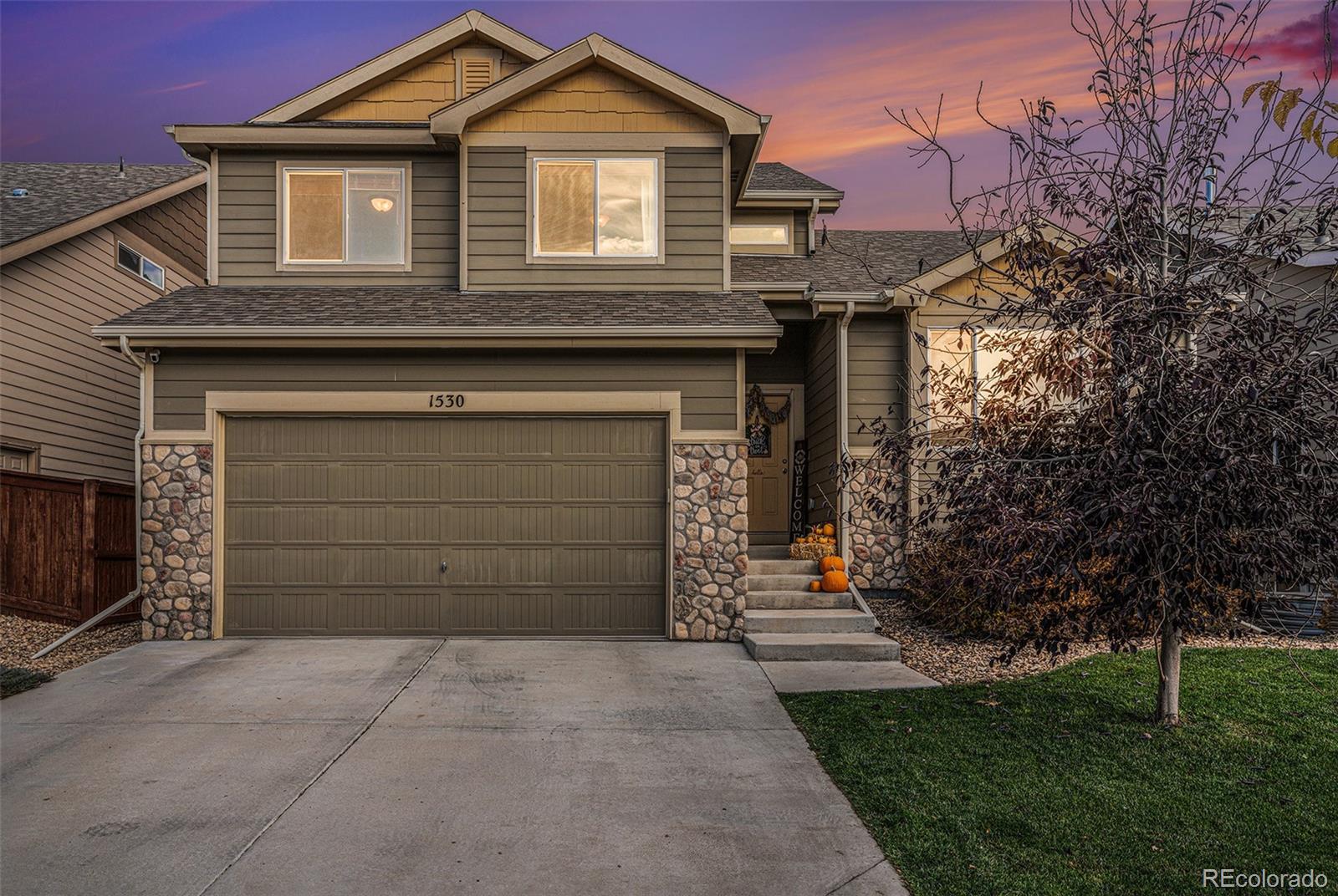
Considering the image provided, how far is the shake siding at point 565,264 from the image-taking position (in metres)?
10.6

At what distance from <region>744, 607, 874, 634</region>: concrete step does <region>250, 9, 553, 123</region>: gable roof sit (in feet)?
26.5

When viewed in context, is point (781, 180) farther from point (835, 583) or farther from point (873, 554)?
point (835, 583)

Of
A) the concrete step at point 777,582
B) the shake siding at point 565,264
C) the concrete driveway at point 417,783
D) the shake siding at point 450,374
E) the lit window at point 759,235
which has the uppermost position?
the lit window at point 759,235

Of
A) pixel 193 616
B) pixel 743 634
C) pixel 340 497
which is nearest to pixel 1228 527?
pixel 743 634

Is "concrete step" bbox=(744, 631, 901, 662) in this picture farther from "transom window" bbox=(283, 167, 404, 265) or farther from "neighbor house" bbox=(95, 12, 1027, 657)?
"transom window" bbox=(283, 167, 404, 265)

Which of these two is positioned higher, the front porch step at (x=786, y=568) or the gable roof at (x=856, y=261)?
the gable roof at (x=856, y=261)

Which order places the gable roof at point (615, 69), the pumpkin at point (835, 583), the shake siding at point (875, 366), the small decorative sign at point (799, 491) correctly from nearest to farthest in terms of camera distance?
the pumpkin at point (835, 583) < the gable roof at point (615, 69) < the shake siding at point (875, 366) < the small decorative sign at point (799, 491)

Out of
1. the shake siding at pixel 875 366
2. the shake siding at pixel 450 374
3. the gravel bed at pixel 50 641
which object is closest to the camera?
the gravel bed at pixel 50 641

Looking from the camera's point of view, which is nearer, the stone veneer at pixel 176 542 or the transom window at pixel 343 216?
the stone veneer at pixel 176 542

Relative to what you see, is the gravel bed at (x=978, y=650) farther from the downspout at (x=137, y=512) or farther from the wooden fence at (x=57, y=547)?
the wooden fence at (x=57, y=547)

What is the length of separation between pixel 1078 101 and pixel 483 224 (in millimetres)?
6569

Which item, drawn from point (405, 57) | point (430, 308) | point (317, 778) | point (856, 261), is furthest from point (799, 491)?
point (317, 778)

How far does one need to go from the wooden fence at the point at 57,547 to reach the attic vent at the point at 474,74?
7034 mm

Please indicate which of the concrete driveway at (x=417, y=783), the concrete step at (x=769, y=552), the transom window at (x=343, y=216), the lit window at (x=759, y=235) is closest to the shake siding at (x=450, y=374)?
the transom window at (x=343, y=216)
